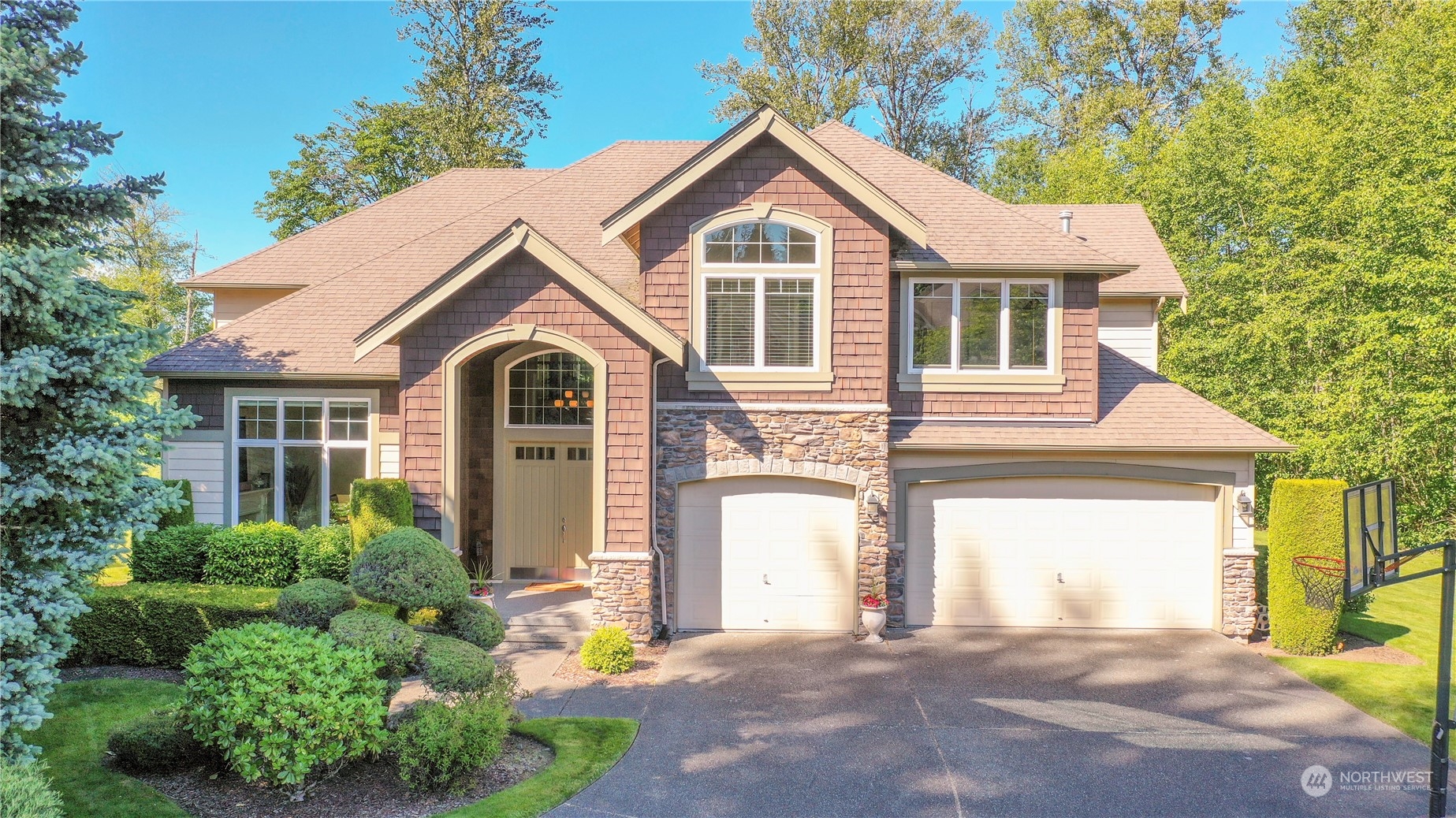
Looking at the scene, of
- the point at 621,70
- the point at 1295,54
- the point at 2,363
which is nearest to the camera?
the point at 2,363

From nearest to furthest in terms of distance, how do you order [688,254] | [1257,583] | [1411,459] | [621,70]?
1. [688,254]
2. [1257,583]
3. [1411,459]
4. [621,70]

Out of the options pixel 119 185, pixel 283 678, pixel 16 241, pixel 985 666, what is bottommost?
pixel 985 666

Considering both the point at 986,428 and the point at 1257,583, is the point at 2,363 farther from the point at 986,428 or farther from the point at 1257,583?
the point at 1257,583

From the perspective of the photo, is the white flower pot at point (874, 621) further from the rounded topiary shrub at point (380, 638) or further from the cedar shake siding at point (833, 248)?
the rounded topiary shrub at point (380, 638)

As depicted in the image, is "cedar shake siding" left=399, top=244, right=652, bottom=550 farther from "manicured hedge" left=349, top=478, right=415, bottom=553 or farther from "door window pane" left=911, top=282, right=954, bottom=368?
"door window pane" left=911, top=282, right=954, bottom=368

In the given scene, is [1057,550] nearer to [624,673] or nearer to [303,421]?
[624,673]

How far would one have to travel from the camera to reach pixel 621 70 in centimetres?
2080

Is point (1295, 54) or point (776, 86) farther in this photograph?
point (776, 86)

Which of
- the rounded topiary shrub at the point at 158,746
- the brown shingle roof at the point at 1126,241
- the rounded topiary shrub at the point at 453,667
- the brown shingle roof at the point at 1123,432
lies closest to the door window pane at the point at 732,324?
the brown shingle roof at the point at 1123,432

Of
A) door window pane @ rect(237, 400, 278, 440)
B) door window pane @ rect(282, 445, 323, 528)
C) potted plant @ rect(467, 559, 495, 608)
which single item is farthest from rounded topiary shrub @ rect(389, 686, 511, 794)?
door window pane @ rect(237, 400, 278, 440)

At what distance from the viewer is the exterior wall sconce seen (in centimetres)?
1096

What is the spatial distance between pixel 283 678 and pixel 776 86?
93.6 ft

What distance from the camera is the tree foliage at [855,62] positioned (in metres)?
29.8

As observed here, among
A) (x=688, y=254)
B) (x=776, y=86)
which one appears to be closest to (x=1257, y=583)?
(x=688, y=254)
